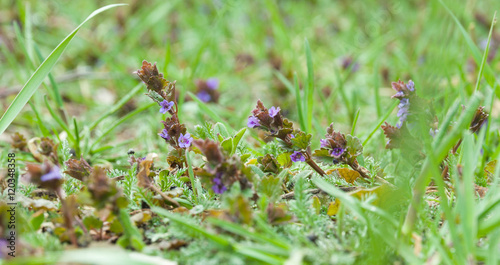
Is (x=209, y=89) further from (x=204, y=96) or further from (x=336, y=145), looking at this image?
(x=336, y=145)

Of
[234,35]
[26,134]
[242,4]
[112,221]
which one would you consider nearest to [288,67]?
[234,35]

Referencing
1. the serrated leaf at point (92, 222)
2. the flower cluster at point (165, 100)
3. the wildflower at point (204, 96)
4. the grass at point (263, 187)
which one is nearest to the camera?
the grass at point (263, 187)

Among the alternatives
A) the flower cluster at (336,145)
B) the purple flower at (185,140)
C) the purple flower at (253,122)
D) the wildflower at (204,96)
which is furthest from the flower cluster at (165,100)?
the wildflower at (204,96)

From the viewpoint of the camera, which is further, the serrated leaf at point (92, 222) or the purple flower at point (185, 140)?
the purple flower at point (185, 140)

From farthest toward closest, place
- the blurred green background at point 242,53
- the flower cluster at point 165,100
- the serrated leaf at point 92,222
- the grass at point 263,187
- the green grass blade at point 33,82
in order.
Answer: the blurred green background at point 242,53
the green grass blade at point 33,82
the flower cluster at point 165,100
the serrated leaf at point 92,222
the grass at point 263,187

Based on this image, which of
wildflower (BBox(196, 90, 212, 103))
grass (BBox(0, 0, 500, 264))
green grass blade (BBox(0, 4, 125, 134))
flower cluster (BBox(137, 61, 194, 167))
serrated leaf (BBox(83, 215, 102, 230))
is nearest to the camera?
grass (BBox(0, 0, 500, 264))

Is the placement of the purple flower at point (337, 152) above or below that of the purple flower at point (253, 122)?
below

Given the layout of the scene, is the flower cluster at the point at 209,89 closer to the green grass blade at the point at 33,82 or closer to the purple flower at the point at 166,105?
the green grass blade at the point at 33,82

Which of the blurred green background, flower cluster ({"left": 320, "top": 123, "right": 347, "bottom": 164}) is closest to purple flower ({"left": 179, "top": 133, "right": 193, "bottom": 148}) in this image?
flower cluster ({"left": 320, "top": 123, "right": 347, "bottom": 164})

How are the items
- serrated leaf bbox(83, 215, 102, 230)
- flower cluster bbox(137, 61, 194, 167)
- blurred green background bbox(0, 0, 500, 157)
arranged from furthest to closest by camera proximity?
blurred green background bbox(0, 0, 500, 157)
flower cluster bbox(137, 61, 194, 167)
serrated leaf bbox(83, 215, 102, 230)

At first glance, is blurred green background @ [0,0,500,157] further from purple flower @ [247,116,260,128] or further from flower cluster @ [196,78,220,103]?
purple flower @ [247,116,260,128]

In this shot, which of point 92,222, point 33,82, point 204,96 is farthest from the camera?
point 204,96

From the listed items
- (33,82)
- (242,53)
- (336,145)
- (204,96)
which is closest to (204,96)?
(204,96)
